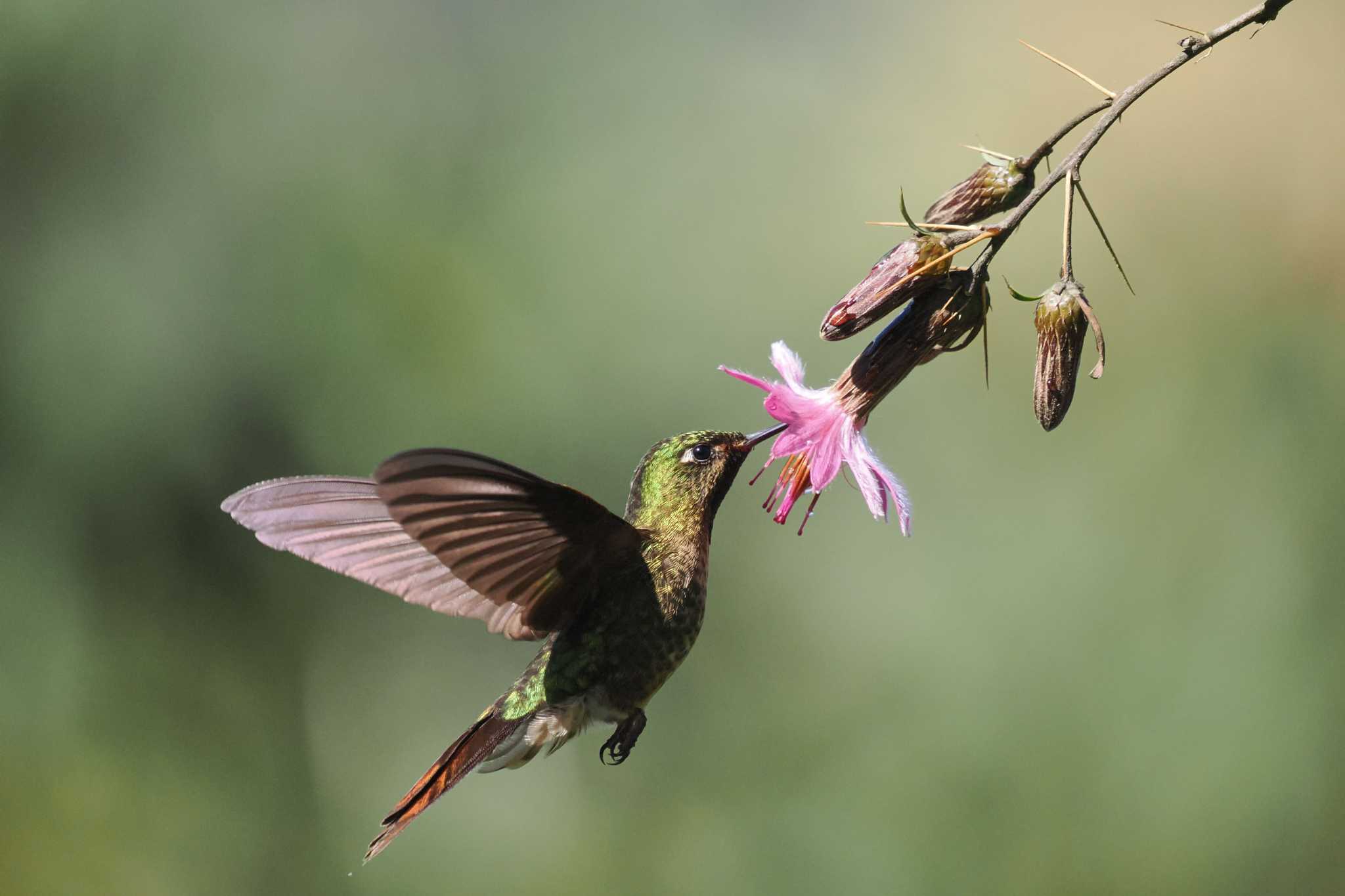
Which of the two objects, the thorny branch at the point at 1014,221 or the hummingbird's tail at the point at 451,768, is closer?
the thorny branch at the point at 1014,221

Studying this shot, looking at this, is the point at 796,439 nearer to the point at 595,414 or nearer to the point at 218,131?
the point at 595,414

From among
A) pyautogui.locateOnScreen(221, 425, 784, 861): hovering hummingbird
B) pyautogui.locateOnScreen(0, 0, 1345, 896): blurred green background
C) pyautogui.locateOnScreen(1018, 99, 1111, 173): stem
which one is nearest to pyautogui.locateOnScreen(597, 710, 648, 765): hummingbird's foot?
pyautogui.locateOnScreen(221, 425, 784, 861): hovering hummingbird

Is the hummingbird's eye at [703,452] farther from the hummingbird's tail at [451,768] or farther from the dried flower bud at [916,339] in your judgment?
the hummingbird's tail at [451,768]

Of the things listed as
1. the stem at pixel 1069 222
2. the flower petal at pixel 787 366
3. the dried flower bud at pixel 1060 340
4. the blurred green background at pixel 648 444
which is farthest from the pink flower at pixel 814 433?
the blurred green background at pixel 648 444

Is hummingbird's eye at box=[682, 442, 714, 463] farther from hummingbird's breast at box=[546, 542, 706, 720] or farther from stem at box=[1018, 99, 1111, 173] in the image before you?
stem at box=[1018, 99, 1111, 173]

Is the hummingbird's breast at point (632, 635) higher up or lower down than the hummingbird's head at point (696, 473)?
lower down

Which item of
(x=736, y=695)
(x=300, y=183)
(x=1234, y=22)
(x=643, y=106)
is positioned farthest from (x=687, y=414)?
(x=1234, y=22)

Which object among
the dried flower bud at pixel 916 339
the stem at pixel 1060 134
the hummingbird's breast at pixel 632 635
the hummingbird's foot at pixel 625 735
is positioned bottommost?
the hummingbird's foot at pixel 625 735
